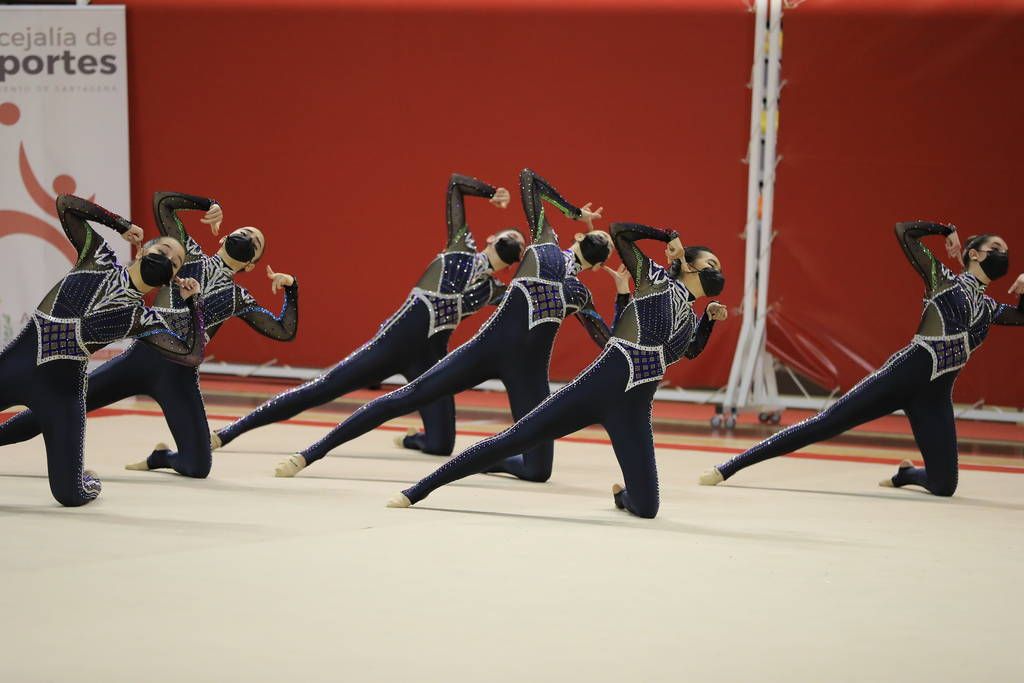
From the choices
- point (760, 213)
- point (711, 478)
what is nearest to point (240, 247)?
point (711, 478)

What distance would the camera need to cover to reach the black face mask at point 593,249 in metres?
6.06

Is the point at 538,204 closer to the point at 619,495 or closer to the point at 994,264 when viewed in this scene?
the point at 619,495

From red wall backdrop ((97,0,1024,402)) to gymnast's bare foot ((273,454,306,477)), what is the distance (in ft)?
13.2

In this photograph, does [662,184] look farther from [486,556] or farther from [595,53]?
[486,556]

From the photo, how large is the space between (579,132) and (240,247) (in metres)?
4.01

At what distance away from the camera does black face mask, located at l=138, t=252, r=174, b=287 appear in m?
5.29

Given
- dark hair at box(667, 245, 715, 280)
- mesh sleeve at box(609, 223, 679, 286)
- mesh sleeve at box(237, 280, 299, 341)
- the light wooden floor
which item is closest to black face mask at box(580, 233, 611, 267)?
mesh sleeve at box(609, 223, 679, 286)

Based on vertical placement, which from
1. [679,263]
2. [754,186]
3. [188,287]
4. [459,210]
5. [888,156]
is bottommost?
[188,287]

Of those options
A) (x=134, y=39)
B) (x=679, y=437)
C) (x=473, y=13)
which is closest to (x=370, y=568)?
(x=679, y=437)

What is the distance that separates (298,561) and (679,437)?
417cm

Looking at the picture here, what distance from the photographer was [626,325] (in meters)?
5.47

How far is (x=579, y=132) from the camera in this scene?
32.1 ft

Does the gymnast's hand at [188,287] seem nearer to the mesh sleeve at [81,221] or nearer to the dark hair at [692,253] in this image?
the mesh sleeve at [81,221]

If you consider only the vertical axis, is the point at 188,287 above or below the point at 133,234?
below
